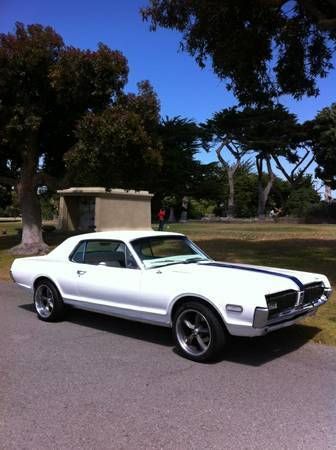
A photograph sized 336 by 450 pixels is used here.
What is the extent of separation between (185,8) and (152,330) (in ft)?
25.9

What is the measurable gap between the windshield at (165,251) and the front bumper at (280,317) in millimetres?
1647

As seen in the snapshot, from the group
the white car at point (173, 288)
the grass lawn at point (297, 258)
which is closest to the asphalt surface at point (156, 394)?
the white car at point (173, 288)

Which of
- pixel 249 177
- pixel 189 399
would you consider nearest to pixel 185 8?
pixel 189 399

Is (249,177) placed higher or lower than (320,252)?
higher

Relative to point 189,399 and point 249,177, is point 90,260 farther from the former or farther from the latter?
point 249,177

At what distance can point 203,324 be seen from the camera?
6.12m

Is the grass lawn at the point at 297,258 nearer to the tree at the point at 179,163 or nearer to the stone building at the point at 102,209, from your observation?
the stone building at the point at 102,209

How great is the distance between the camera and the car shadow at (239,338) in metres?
6.25

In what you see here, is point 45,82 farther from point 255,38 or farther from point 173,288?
point 173,288

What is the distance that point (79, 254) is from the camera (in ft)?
25.9

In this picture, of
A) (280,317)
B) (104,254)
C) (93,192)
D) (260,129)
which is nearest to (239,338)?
(280,317)

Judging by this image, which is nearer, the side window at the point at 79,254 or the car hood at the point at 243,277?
the car hood at the point at 243,277

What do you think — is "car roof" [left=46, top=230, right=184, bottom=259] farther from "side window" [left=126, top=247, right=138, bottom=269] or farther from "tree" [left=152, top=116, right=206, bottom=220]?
"tree" [left=152, top=116, right=206, bottom=220]

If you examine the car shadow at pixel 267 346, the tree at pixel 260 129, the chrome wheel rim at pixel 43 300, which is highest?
the tree at pixel 260 129
